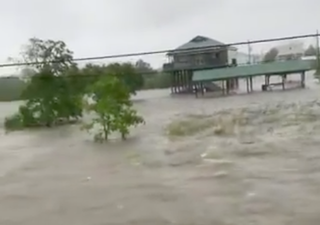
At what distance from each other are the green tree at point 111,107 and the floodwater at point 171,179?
0.35 m

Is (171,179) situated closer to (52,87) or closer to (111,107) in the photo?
(111,107)

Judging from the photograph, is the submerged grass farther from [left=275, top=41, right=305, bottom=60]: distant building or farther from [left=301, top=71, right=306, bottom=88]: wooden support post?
[left=301, top=71, right=306, bottom=88]: wooden support post

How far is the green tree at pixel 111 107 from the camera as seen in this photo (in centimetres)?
1034

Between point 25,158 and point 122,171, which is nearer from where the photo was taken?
point 122,171

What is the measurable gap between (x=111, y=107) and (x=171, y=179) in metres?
4.30

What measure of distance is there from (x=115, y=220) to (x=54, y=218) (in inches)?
23.4

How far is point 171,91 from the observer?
26609 mm

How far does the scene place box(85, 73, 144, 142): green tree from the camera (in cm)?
1034

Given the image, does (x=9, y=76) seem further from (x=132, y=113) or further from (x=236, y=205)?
(x=236, y=205)

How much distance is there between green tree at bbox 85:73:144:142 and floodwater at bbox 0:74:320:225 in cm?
35

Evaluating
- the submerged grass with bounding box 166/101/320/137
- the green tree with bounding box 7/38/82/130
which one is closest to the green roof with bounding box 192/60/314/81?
the submerged grass with bounding box 166/101/320/137

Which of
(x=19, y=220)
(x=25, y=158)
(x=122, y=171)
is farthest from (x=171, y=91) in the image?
(x=19, y=220)

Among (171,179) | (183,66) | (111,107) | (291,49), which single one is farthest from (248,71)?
(171,179)

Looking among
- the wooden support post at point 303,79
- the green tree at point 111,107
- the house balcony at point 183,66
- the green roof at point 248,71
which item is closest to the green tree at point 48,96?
the house balcony at point 183,66
